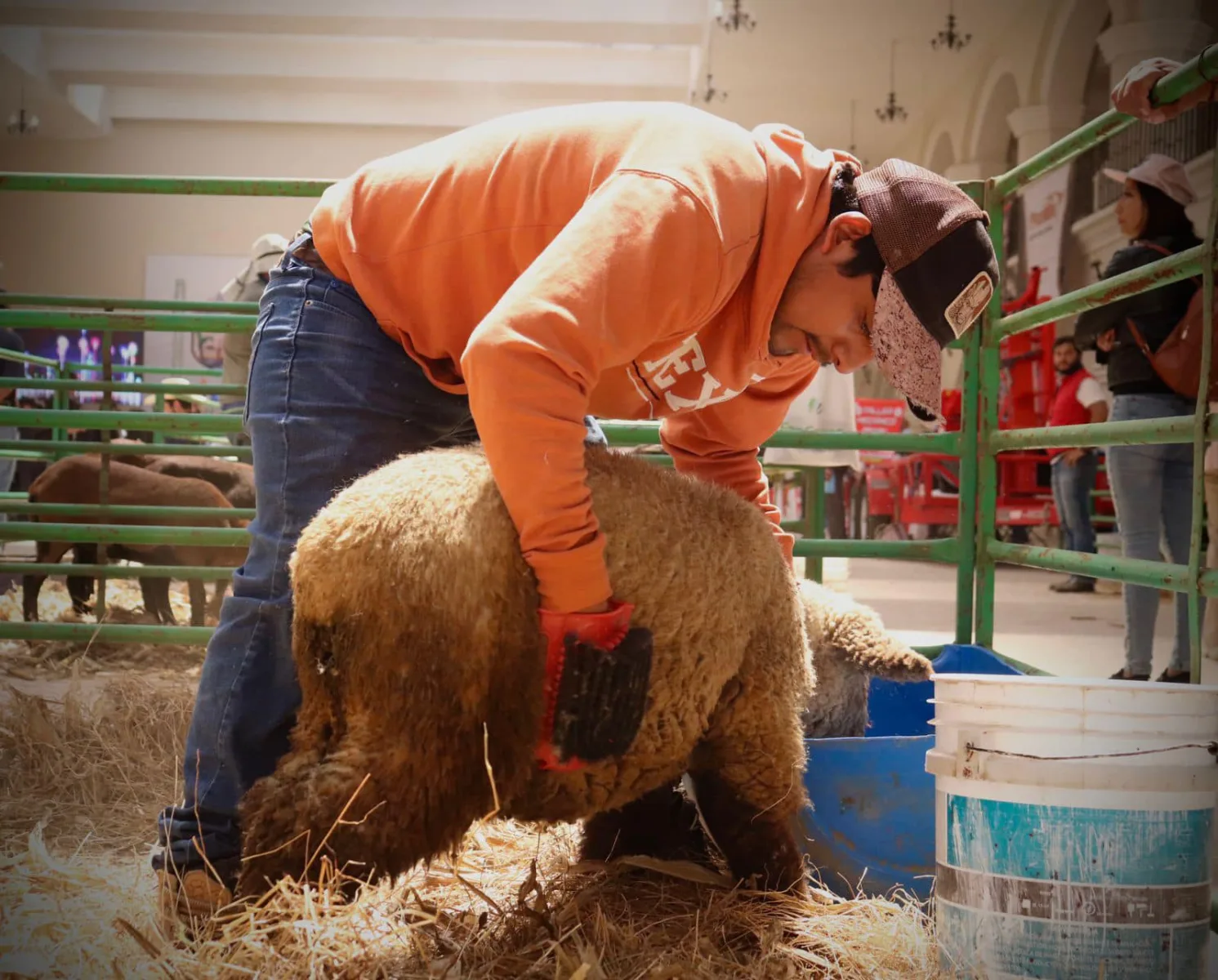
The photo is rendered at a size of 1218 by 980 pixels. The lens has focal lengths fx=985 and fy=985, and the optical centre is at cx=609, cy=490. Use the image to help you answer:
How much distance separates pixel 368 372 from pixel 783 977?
1248mm

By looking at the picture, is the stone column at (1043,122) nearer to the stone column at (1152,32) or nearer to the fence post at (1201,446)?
the stone column at (1152,32)

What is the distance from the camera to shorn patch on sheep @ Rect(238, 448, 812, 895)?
55.4 inches

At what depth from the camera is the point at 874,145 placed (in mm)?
12477

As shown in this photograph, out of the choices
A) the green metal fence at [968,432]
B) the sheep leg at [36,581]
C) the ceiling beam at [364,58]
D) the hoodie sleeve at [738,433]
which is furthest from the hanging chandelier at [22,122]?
the hoodie sleeve at [738,433]

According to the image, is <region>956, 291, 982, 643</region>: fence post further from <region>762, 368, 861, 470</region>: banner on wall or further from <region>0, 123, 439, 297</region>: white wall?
<region>0, 123, 439, 297</region>: white wall

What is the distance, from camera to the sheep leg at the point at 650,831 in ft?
6.19

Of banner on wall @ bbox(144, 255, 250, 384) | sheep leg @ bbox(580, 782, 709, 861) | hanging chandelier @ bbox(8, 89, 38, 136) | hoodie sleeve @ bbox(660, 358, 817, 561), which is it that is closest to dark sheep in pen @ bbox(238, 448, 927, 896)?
sheep leg @ bbox(580, 782, 709, 861)

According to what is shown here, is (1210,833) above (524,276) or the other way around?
the other way around

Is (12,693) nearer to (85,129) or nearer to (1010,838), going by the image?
(1010,838)

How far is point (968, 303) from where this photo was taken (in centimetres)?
165

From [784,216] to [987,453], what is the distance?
1.70 metres

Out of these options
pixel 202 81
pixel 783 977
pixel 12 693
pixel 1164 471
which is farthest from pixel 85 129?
pixel 783 977

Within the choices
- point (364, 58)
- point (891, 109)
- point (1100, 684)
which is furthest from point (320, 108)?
point (1100, 684)

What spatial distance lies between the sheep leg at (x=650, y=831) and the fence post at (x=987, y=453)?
59.3 inches
